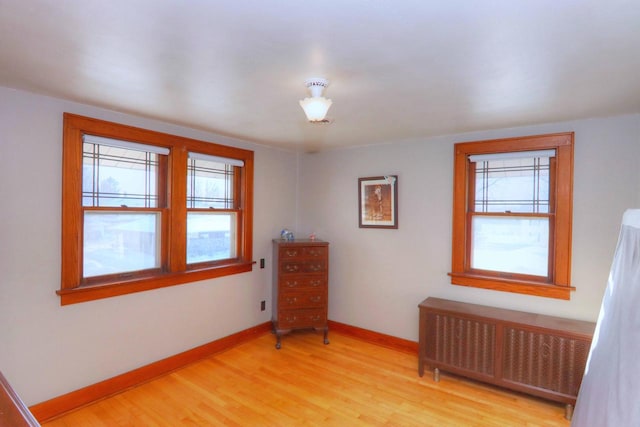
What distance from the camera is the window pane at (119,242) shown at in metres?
2.63

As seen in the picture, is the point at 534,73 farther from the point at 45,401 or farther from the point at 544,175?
the point at 45,401

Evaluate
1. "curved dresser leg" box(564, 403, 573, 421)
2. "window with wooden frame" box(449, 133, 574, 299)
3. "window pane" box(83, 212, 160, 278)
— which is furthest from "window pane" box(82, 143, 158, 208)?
"curved dresser leg" box(564, 403, 573, 421)

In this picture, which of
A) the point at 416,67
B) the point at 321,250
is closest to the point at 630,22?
the point at 416,67

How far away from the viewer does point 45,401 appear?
91.2 inches

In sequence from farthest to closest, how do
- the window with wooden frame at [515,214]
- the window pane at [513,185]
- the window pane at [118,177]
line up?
the window pane at [513,185]
the window with wooden frame at [515,214]
the window pane at [118,177]

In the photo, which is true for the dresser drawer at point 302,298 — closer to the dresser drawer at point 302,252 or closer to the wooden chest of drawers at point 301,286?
the wooden chest of drawers at point 301,286

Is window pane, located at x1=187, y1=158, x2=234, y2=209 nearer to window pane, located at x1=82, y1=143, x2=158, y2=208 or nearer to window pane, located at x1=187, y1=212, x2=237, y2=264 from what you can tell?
window pane, located at x1=187, y1=212, x2=237, y2=264

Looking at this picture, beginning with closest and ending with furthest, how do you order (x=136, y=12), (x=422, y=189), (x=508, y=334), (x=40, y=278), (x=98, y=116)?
(x=136, y=12) → (x=40, y=278) → (x=98, y=116) → (x=508, y=334) → (x=422, y=189)

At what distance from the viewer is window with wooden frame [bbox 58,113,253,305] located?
8.11 feet

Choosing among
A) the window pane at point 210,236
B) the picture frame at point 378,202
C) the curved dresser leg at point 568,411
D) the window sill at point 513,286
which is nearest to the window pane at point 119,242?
the window pane at point 210,236

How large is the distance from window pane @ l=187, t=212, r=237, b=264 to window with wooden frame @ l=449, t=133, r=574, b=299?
7.94ft

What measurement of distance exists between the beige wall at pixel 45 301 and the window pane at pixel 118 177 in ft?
0.74

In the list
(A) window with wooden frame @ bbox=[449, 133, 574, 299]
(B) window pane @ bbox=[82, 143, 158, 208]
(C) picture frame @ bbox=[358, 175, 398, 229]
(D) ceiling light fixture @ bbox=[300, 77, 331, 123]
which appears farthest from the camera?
(C) picture frame @ bbox=[358, 175, 398, 229]

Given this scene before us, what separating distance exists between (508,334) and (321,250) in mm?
1974
